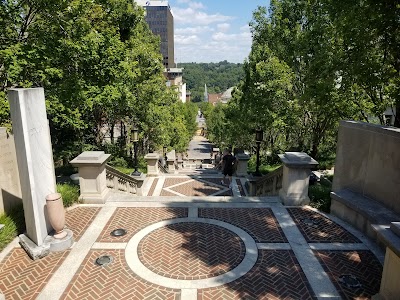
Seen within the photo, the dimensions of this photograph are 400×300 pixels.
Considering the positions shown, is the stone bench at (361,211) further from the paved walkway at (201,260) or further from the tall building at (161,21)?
the tall building at (161,21)

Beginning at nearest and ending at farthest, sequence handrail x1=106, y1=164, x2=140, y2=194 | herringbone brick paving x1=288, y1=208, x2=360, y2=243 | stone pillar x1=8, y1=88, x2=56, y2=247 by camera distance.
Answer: stone pillar x1=8, y1=88, x2=56, y2=247 < herringbone brick paving x1=288, y1=208, x2=360, y2=243 < handrail x1=106, y1=164, x2=140, y2=194

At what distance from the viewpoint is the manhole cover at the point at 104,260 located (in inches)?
256

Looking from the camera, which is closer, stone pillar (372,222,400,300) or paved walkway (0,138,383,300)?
stone pillar (372,222,400,300)

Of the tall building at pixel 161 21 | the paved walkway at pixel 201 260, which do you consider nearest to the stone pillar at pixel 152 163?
the paved walkway at pixel 201 260

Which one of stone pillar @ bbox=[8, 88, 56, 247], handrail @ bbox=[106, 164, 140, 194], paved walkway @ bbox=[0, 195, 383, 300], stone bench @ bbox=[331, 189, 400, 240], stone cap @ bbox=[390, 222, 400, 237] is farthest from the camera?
handrail @ bbox=[106, 164, 140, 194]

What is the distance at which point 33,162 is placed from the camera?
655cm

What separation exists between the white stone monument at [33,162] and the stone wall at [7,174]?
120 centimetres

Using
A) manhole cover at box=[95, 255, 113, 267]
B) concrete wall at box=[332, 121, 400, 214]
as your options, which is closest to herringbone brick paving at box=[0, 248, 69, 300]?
manhole cover at box=[95, 255, 113, 267]

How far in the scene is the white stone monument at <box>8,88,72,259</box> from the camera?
6246mm

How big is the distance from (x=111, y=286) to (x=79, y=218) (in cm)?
352

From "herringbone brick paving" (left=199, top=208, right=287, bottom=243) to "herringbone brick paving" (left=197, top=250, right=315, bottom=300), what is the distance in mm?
1027

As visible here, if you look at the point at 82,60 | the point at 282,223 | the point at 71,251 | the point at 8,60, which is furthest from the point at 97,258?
the point at 82,60

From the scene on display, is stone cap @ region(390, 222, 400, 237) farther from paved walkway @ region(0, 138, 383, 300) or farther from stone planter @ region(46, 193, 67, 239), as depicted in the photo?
stone planter @ region(46, 193, 67, 239)

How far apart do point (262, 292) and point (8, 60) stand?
34.1ft
